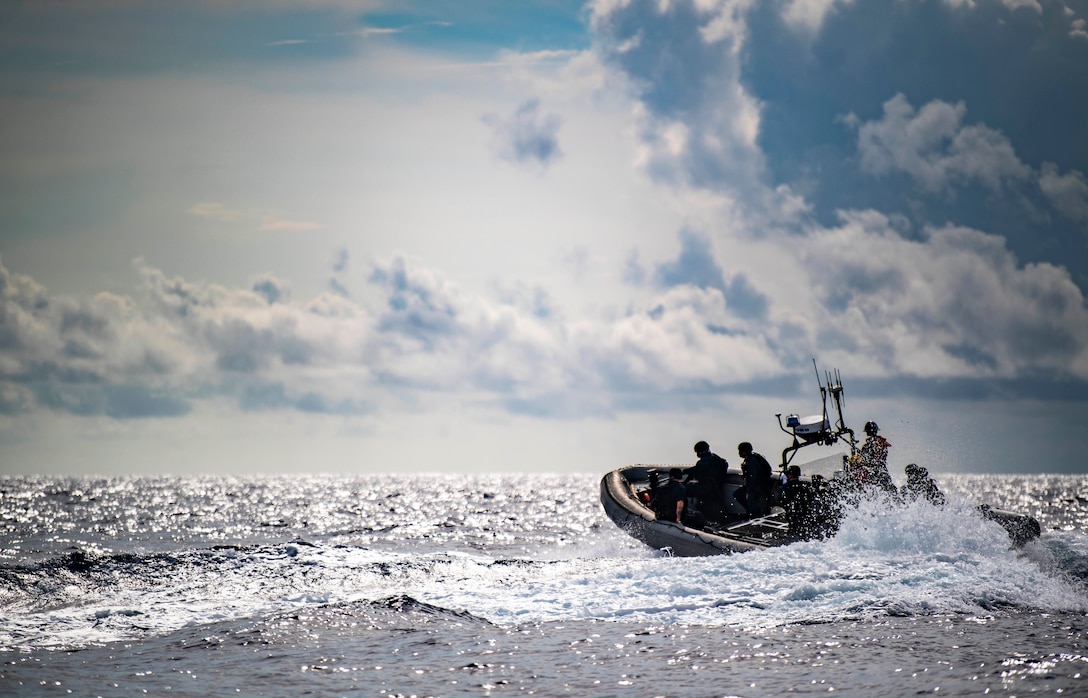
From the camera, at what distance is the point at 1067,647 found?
10734 millimetres

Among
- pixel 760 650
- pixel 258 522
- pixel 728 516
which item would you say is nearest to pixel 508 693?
pixel 760 650

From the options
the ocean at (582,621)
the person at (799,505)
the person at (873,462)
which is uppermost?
the person at (873,462)

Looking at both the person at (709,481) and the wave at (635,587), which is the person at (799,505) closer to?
the wave at (635,587)

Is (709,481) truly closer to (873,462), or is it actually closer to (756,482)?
(756,482)

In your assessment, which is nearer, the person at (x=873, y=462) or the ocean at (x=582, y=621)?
the ocean at (x=582, y=621)

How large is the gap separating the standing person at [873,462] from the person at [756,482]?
2009 mm

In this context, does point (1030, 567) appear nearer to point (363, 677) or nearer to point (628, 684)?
point (628, 684)

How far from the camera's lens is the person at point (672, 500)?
18.4 meters

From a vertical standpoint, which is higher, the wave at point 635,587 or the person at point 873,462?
the person at point 873,462

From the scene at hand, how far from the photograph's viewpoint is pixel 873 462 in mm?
17062

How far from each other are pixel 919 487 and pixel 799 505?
2120 millimetres

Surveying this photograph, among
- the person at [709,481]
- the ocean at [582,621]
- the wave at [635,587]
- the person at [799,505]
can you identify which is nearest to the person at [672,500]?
the person at [709,481]

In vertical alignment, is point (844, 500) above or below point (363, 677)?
above

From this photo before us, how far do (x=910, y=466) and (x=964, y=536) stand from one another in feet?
6.04
